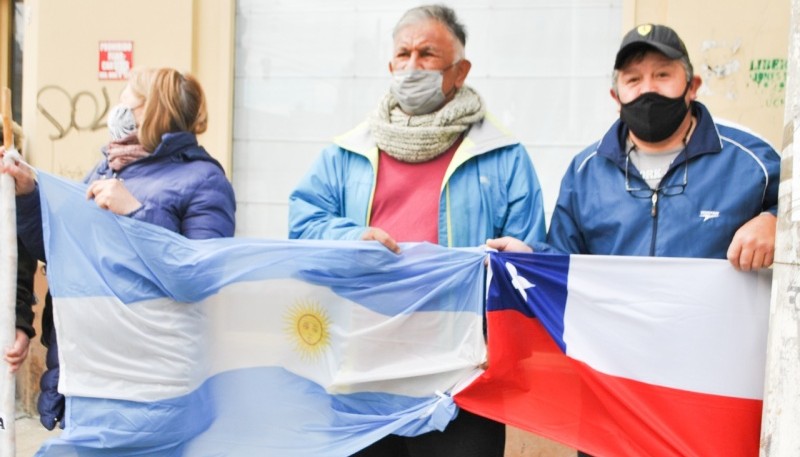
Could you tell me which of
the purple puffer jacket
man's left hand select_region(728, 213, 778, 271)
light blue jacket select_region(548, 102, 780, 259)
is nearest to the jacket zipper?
light blue jacket select_region(548, 102, 780, 259)

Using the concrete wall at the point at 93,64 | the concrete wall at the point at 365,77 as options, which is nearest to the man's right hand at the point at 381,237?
the concrete wall at the point at 365,77

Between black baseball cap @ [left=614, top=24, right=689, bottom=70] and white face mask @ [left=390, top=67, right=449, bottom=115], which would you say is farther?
white face mask @ [left=390, top=67, right=449, bottom=115]

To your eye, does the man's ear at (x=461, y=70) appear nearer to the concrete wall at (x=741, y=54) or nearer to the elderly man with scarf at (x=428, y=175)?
the elderly man with scarf at (x=428, y=175)

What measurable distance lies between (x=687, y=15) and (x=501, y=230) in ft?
8.79

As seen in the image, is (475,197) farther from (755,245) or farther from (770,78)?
(770,78)

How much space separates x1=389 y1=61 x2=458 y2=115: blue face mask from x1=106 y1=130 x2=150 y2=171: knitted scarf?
96 centimetres

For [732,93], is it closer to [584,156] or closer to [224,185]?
[584,156]

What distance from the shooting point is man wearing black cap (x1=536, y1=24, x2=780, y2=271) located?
8.87ft

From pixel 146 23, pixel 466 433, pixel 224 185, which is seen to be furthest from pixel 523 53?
pixel 466 433

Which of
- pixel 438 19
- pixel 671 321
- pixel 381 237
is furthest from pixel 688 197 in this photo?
pixel 438 19

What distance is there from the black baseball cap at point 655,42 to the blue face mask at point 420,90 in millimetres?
651

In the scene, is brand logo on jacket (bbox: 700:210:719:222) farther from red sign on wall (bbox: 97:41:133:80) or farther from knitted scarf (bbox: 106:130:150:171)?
red sign on wall (bbox: 97:41:133:80)

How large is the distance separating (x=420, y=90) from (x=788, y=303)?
1.42m

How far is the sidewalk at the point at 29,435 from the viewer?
5.51 metres
